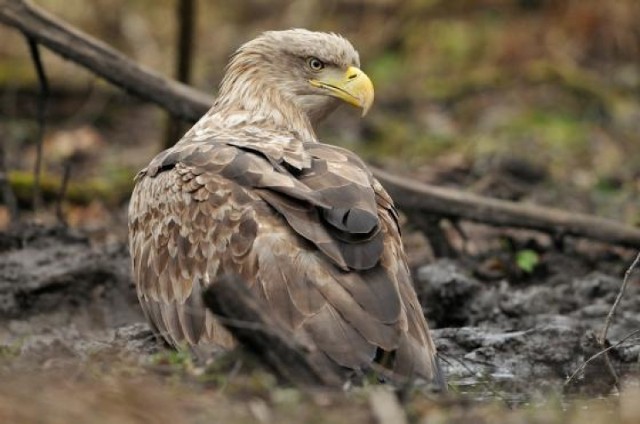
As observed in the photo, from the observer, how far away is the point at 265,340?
4.84 m

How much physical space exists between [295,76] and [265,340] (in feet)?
12.1

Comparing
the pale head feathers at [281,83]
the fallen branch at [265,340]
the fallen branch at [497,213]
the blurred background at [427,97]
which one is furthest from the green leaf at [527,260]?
the fallen branch at [265,340]

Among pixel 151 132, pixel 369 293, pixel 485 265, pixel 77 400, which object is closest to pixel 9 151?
pixel 151 132

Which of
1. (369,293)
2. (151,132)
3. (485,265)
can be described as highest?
(369,293)

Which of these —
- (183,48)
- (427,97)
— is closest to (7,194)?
(183,48)

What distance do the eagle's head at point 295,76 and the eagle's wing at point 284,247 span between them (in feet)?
3.43

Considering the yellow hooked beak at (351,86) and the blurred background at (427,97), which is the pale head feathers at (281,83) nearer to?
the yellow hooked beak at (351,86)

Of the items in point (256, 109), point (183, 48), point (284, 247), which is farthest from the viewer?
point (183, 48)

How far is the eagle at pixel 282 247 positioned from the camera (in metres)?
5.74

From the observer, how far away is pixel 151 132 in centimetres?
1523

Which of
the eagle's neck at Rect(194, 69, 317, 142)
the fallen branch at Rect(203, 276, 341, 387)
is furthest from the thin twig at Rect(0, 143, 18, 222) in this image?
the fallen branch at Rect(203, 276, 341, 387)

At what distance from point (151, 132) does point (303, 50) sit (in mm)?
7186

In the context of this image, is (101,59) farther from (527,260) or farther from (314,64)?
(527,260)

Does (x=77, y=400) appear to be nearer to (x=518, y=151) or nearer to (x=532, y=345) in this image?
(x=532, y=345)
